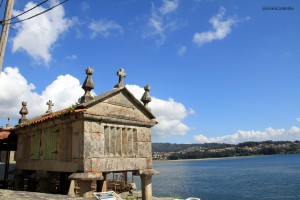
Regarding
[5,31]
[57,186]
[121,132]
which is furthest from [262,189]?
[5,31]

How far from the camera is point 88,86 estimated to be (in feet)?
34.9

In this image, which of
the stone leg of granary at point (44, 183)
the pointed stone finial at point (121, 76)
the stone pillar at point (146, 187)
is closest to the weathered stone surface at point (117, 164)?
the stone pillar at point (146, 187)

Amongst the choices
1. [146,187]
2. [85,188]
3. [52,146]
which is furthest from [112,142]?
[146,187]

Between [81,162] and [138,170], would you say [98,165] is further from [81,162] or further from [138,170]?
[138,170]

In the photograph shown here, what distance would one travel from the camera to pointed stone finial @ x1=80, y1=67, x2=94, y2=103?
1040 centimetres

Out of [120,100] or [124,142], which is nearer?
[124,142]

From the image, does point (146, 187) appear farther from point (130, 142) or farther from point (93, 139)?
point (93, 139)

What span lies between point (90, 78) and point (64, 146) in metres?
2.69

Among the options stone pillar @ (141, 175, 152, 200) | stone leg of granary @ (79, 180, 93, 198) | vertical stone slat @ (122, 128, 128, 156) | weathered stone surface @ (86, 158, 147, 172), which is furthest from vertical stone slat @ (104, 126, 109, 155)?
stone pillar @ (141, 175, 152, 200)

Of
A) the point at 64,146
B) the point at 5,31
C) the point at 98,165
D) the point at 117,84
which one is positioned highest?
the point at 5,31

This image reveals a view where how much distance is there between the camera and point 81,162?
970cm

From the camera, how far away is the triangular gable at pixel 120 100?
34.1 ft

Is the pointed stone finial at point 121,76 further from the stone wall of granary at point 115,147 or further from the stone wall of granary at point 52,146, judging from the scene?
the stone wall of granary at point 52,146

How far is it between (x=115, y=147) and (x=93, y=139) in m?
1.20
